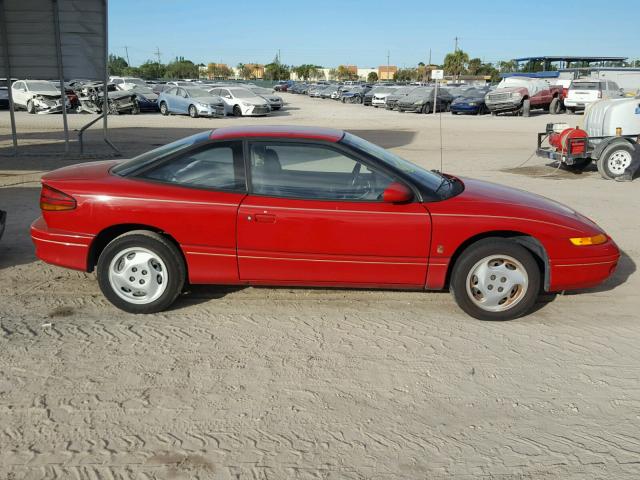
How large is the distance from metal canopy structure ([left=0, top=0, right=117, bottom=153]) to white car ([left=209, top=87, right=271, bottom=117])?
15.0m

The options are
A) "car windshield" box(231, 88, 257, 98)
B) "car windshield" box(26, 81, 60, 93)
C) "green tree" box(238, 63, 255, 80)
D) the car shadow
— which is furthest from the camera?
Result: "green tree" box(238, 63, 255, 80)

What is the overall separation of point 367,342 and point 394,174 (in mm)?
1318

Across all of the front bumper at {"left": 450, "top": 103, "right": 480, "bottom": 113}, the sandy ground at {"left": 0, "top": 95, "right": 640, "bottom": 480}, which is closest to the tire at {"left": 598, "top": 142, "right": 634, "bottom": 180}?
the sandy ground at {"left": 0, "top": 95, "right": 640, "bottom": 480}

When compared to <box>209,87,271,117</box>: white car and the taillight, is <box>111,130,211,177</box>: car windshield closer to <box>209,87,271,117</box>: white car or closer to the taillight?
the taillight

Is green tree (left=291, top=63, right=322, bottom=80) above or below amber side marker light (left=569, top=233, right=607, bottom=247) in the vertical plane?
above

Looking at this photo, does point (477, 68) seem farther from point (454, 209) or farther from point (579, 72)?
point (454, 209)

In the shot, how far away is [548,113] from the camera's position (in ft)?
112

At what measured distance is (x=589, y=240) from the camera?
14.8ft

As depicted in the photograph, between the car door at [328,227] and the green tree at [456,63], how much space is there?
11536 centimetres

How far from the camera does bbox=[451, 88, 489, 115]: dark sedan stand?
110 ft

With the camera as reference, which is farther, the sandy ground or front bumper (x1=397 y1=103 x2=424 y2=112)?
front bumper (x1=397 y1=103 x2=424 y2=112)

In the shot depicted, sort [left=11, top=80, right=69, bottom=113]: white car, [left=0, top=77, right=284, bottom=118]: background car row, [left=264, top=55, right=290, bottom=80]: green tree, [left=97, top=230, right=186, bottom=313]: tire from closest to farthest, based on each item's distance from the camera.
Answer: [left=97, top=230, right=186, bottom=313]: tire, [left=0, top=77, right=284, bottom=118]: background car row, [left=11, top=80, right=69, bottom=113]: white car, [left=264, top=55, right=290, bottom=80]: green tree

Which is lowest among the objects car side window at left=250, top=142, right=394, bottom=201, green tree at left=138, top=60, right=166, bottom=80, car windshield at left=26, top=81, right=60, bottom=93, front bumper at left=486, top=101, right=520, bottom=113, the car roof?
car side window at left=250, top=142, right=394, bottom=201

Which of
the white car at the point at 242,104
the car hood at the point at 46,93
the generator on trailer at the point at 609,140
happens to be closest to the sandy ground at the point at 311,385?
the generator on trailer at the point at 609,140
